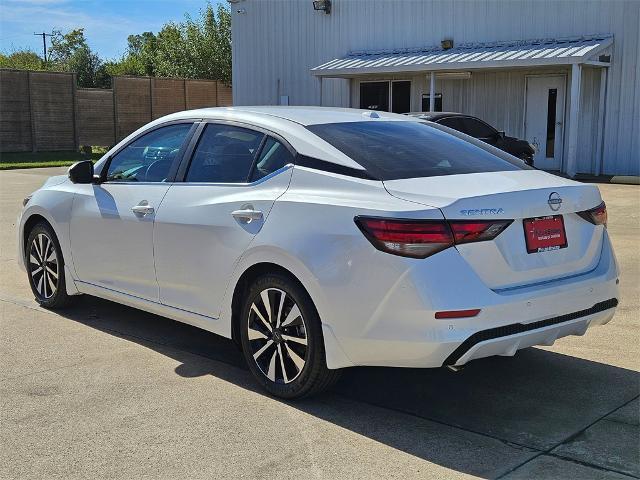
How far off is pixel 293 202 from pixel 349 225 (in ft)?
1.55

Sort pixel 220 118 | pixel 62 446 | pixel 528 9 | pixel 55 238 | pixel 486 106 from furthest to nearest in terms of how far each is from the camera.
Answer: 1. pixel 486 106
2. pixel 528 9
3. pixel 55 238
4. pixel 220 118
5. pixel 62 446

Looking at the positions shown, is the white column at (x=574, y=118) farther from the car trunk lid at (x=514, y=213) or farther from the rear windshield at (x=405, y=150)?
the car trunk lid at (x=514, y=213)

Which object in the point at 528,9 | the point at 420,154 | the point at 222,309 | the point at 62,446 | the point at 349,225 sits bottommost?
the point at 62,446

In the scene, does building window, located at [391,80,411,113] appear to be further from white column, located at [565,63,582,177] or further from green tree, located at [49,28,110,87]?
green tree, located at [49,28,110,87]

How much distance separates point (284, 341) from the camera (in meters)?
4.33

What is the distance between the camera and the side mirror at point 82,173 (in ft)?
19.1

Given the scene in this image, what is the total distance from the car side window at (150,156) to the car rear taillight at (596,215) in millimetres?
2655

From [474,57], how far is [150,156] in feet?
52.1

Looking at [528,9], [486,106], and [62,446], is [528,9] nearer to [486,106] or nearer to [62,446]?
[486,106]

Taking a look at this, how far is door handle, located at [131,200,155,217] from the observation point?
5145 millimetres

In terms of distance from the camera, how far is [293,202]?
4246mm

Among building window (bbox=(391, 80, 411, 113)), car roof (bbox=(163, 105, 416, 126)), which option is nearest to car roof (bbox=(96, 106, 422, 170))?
car roof (bbox=(163, 105, 416, 126))

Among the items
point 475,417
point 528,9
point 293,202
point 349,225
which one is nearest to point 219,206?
point 293,202

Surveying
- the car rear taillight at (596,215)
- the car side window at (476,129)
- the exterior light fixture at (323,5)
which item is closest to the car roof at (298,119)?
the car rear taillight at (596,215)
